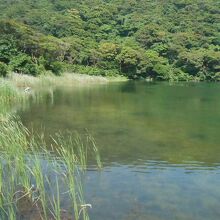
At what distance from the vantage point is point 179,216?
24.6 ft

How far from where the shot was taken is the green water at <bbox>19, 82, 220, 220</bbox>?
26.1 feet

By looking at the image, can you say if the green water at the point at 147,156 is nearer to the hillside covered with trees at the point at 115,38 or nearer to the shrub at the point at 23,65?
the shrub at the point at 23,65

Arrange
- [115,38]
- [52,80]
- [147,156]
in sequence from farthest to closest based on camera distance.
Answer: [115,38] < [52,80] < [147,156]

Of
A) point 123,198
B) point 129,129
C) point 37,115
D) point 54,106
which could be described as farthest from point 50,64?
point 123,198

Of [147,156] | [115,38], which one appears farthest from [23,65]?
[115,38]

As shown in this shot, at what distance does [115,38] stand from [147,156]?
66.1m

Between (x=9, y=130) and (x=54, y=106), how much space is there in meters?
13.7

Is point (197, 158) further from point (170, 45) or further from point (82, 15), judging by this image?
point (82, 15)

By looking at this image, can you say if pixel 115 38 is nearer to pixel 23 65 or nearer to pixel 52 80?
pixel 52 80

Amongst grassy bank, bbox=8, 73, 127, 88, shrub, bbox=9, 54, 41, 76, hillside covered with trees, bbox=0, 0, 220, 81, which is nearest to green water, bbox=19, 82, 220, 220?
grassy bank, bbox=8, 73, 127, 88

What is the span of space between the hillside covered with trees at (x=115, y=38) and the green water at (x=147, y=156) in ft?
62.3

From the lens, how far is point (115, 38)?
7662 centimetres

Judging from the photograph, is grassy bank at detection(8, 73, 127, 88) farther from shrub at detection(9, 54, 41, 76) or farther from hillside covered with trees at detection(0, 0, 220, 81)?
hillside covered with trees at detection(0, 0, 220, 81)

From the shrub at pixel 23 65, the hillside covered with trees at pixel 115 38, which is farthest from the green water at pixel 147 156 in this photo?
the hillside covered with trees at pixel 115 38
